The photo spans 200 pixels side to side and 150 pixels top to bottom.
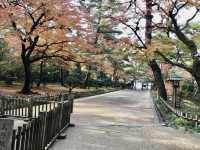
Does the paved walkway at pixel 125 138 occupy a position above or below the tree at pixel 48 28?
below

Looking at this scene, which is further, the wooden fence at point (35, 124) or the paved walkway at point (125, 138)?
the paved walkway at point (125, 138)

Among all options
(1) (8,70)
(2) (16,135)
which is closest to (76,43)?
(1) (8,70)

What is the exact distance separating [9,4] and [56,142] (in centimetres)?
1690

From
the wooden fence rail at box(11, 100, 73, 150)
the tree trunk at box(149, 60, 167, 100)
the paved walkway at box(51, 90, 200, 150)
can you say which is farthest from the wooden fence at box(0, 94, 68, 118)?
the tree trunk at box(149, 60, 167, 100)

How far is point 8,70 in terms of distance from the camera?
115 feet

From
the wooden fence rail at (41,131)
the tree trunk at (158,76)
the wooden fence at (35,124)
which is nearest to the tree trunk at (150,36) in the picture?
the tree trunk at (158,76)

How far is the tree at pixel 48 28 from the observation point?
25.0m

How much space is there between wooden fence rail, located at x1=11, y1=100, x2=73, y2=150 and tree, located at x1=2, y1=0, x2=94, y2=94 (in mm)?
14230

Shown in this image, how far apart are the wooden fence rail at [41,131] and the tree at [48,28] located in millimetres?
14230

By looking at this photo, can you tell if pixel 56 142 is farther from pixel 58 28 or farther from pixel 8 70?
pixel 8 70

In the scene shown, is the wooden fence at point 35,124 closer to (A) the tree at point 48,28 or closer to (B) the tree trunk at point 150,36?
(B) the tree trunk at point 150,36

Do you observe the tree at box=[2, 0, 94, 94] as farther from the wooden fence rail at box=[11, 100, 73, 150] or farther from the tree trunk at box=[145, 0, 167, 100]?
the wooden fence rail at box=[11, 100, 73, 150]

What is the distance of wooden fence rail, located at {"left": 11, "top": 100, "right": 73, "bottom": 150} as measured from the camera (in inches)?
224

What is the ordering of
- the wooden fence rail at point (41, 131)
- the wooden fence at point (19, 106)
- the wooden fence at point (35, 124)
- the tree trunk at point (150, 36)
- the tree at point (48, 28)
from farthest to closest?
the tree at point (48, 28) < the tree trunk at point (150, 36) < the wooden fence at point (19, 106) < the wooden fence at point (35, 124) < the wooden fence rail at point (41, 131)
